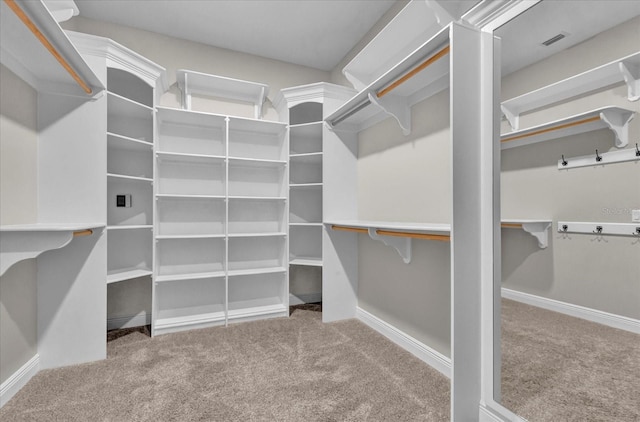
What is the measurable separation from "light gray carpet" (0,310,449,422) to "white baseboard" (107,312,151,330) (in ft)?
0.97

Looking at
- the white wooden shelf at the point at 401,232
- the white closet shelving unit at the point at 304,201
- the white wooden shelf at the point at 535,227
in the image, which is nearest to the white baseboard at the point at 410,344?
the white wooden shelf at the point at 401,232

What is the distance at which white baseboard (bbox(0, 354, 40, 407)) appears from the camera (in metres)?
1.62

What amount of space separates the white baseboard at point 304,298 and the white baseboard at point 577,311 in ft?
7.53

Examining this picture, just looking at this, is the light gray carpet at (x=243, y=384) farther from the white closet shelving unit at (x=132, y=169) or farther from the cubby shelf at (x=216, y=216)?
the white closet shelving unit at (x=132, y=169)

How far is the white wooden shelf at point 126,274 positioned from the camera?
2.31 m

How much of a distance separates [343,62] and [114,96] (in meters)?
2.25

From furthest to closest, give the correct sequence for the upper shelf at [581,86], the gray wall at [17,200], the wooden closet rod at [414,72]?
the gray wall at [17,200]
the wooden closet rod at [414,72]
the upper shelf at [581,86]

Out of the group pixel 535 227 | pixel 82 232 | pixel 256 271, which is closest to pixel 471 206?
pixel 535 227

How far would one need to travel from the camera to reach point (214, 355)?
86.7 inches

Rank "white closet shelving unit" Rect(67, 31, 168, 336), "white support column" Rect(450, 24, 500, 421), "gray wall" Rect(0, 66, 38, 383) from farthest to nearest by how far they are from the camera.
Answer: "white closet shelving unit" Rect(67, 31, 168, 336), "gray wall" Rect(0, 66, 38, 383), "white support column" Rect(450, 24, 500, 421)

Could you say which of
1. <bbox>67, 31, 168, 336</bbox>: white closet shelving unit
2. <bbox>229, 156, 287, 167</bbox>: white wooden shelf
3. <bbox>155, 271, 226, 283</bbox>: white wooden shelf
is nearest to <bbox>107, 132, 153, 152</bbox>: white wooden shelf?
<bbox>67, 31, 168, 336</bbox>: white closet shelving unit

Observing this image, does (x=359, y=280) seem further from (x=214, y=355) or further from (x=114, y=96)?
(x=114, y=96)

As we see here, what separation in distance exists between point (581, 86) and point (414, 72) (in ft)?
2.66

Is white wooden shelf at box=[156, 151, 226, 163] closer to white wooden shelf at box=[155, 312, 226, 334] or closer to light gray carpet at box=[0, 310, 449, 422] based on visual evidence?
white wooden shelf at box=[155, 312, 226, 334]
